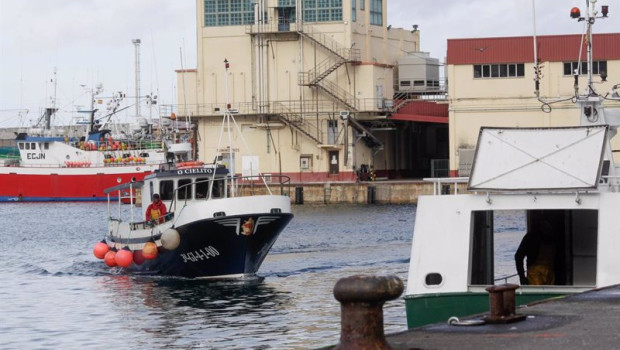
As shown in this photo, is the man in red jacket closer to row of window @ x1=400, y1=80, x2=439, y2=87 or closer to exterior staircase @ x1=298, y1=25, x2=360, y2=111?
exterior staircase @ x1=298, y1=25, x2=360, y2=111

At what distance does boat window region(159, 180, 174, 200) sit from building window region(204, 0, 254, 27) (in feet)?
180

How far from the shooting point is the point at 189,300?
32.2 meters

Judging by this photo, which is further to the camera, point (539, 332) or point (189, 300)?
point (189, 300)

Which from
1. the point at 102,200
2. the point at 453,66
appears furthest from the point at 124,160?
the point at 453,66

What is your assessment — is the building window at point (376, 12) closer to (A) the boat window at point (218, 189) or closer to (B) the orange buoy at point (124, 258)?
(B) the orange buoy at point (124, 258)

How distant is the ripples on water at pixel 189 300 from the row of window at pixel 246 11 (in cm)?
3473

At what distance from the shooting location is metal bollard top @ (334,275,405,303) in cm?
1032

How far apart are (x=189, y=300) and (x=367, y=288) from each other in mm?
22269

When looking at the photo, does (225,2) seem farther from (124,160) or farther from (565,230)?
(565,230)

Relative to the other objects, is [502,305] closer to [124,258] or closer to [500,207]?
[500,207]

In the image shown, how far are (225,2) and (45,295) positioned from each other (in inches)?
2297

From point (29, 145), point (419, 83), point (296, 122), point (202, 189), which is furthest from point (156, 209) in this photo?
point (29, 145)

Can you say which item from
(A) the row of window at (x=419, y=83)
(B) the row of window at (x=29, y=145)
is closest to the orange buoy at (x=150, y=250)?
(A) the row of window at (x=419, y=83)

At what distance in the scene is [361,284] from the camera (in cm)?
1034
